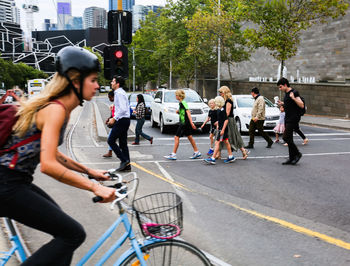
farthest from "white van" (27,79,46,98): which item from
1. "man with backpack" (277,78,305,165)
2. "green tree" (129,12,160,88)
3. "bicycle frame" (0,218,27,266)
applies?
"bicycle frame" (0,218,27,266)

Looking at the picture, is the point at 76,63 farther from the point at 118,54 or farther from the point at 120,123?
the point at 118,54

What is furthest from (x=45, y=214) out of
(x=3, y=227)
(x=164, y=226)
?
(x=3, y=227)

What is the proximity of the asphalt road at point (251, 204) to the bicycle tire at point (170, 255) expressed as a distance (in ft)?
4.26

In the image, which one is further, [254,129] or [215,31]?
[215,31]

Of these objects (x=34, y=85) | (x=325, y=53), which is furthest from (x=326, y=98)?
(x=34, y=85)

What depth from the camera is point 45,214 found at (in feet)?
7.08

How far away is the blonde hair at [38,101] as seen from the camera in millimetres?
2137

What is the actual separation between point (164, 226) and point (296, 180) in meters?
5.56

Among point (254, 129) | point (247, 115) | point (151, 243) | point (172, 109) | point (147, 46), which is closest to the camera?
point (151, 243)

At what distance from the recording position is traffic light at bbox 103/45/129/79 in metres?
10.5

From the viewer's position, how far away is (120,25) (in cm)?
1064

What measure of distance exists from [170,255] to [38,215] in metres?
0.81

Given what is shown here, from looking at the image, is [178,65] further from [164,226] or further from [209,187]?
[164,226]

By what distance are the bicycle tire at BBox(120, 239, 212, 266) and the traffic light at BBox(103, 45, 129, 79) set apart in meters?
8.45
